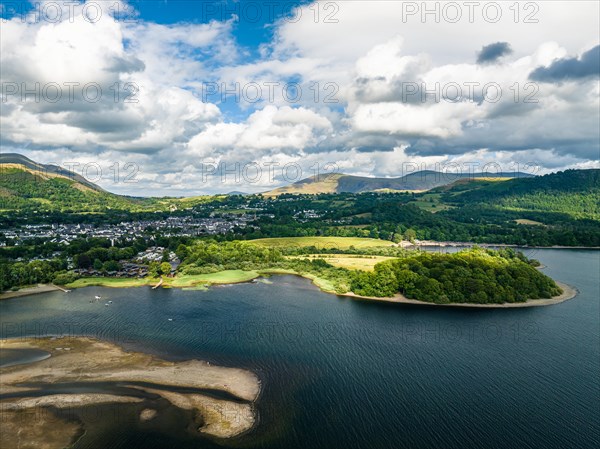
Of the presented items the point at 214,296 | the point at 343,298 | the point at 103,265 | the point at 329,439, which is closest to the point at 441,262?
the point at 343,298

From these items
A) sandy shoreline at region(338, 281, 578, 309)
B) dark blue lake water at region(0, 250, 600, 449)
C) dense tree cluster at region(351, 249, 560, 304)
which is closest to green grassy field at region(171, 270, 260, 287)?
dark blue lake water at region(0, 250, 600, 449)

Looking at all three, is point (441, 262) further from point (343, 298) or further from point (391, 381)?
point (391, 381)

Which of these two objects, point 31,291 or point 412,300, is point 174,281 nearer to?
point 31,291

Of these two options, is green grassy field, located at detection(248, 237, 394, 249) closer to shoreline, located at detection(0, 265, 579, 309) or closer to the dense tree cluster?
shoreline, located at detection(0, 265, 579, 309)

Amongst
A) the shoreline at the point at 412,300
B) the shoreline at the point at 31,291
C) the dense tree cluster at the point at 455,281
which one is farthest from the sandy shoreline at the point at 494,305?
the shoreline at the point at 31,291

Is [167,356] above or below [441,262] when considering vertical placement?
below

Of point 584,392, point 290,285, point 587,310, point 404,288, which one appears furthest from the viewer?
point 290,285

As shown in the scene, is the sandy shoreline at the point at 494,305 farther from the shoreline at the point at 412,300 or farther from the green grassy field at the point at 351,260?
the green grassy field at the point at 351,260
